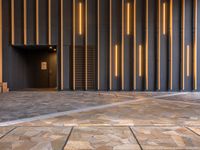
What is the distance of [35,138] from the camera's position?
137 inches

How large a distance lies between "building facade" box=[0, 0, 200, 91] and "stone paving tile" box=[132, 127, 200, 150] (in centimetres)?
746

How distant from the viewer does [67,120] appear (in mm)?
4758

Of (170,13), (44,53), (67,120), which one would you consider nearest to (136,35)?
(170,13)

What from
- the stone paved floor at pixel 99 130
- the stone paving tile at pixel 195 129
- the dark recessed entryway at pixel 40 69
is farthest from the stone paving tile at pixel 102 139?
the dark recessed entryway at pixel 40 69

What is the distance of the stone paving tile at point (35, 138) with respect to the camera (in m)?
3.13

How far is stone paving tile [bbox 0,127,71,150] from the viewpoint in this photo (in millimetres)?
3131

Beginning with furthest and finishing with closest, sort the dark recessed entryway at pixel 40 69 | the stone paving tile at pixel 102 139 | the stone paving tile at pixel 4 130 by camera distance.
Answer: the dark recessed entryway at pixel 40 69 → the stone paving tile at pixel 4 130 → the stone paving tile at pixel 102 139

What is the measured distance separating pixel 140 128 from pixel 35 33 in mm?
8871

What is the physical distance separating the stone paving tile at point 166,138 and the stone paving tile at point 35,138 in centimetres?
126

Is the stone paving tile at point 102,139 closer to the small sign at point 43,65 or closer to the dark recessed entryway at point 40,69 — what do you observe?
the dark recessed entryway at point 40,69

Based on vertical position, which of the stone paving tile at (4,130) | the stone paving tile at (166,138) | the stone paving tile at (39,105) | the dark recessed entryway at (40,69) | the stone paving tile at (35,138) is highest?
the dark recessed entryway at (40,69)

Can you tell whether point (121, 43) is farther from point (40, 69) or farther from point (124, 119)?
point (124, 119)

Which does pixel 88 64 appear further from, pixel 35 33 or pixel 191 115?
pixel 191 115

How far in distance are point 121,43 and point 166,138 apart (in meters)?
8.41
